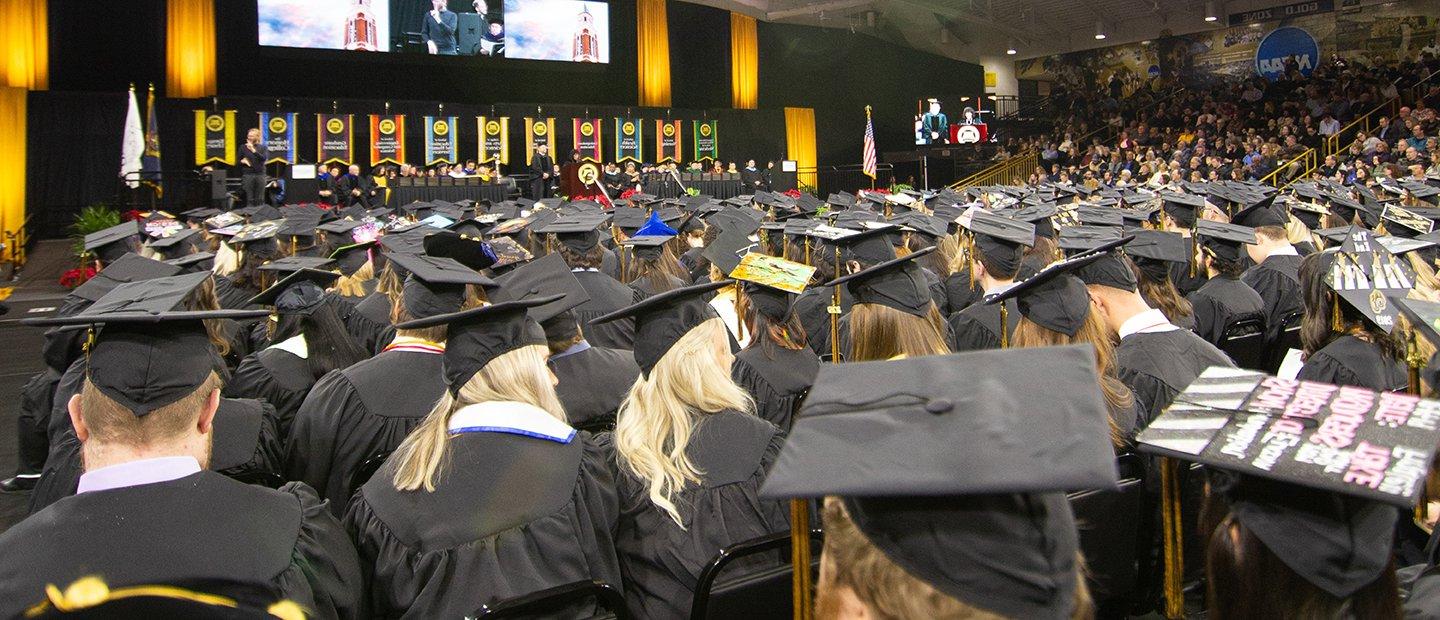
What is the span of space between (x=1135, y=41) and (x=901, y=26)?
742 cm

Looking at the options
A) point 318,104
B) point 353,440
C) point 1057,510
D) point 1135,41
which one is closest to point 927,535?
point 1057,510

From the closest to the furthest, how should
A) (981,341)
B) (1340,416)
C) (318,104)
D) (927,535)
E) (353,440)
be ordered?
(927,535) < (1340,416) < (353,440) < (981,341) < (318,104)

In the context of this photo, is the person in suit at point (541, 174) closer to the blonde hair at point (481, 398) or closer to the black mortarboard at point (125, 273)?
the black mortarboard at point (125, 273)

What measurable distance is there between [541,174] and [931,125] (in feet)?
42.9

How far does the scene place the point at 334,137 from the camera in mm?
20516

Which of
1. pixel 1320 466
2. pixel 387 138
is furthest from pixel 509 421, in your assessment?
pixel 387 138

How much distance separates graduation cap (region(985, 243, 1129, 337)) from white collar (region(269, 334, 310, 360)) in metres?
2.86

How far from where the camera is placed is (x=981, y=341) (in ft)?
15.6

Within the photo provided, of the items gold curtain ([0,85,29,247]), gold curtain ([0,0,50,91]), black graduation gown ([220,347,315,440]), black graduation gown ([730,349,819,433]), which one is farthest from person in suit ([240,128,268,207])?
black graduation gown ([730,349,819,433])

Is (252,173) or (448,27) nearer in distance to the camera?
(252,173)

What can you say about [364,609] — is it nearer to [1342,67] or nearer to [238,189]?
[238,189]

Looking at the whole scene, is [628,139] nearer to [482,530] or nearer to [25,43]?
[25,43]

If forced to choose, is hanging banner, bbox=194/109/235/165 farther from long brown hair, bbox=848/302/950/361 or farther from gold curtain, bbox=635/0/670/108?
long brown hair, bbox=848/302/950/361

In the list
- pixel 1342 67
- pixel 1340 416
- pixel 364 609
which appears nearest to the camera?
pixel 1340 416
